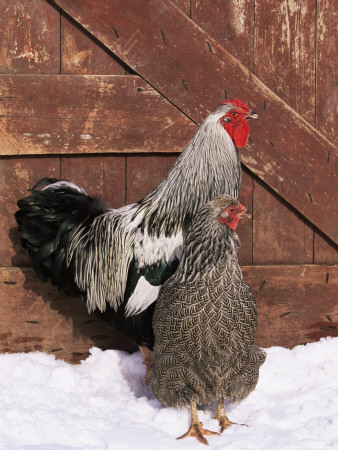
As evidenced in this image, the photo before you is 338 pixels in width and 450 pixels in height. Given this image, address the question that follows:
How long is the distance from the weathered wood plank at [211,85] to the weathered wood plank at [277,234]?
11cm

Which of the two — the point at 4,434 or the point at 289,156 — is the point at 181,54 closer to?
the point at 289,156

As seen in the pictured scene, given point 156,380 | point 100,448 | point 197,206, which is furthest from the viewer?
point 197,206

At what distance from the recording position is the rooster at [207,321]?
306cm

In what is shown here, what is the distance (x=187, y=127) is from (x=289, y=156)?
749 millimetres

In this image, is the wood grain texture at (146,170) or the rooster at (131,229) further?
the wood grain texture at (146,170)

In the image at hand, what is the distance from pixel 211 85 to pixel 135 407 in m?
2.16

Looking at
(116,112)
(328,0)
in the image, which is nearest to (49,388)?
(116,112)

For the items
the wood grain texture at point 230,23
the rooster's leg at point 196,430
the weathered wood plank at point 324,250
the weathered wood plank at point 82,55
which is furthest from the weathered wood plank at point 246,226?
the rooster's leg at point 196,430

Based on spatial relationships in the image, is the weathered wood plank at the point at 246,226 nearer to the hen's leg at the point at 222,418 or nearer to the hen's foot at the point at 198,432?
the hen's leg at the point at 222,418

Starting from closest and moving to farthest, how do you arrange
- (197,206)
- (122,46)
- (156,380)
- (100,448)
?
(100,448)
(156,380)
(197,206)
(122,46)

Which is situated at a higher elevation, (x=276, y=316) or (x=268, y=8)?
(x=268, y=8)

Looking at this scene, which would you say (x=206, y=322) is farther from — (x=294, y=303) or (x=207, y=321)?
(x=294, y=303)

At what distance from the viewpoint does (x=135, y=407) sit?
11.3 ft

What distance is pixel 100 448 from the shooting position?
9.52ft
